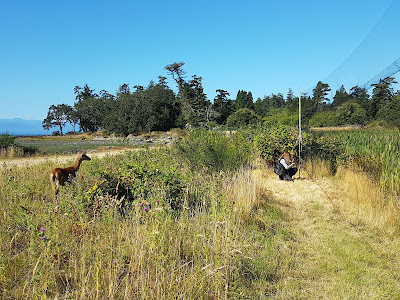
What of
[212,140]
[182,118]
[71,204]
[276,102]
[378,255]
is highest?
[276,102]

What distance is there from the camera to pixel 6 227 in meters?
3.08

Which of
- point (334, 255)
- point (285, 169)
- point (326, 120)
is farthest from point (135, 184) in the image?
point (326, 120)

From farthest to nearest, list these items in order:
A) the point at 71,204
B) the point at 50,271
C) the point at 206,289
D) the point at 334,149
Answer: the point at 334,149
the point at 71,204
the point at 206,289
the point at 50,271

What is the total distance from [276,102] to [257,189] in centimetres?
6685

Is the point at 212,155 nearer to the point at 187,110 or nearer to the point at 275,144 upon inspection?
the point at 275,144

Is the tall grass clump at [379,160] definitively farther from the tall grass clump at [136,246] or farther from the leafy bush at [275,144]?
the tall grass clump at [136,246]

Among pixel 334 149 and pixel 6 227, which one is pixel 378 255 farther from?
pixel 334 149

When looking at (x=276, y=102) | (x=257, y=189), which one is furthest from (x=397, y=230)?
(x=276, y=102)

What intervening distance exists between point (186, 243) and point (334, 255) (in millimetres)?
1902

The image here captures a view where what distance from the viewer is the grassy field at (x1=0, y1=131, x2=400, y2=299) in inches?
87.4

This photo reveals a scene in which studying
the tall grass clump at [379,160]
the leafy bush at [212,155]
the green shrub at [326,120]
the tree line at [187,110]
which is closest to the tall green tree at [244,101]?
the tree line at [187,110]

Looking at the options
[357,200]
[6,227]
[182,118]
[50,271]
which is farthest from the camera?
[182,118]

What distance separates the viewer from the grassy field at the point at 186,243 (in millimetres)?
2221

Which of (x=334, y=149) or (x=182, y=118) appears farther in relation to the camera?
(x=182, y=118)
